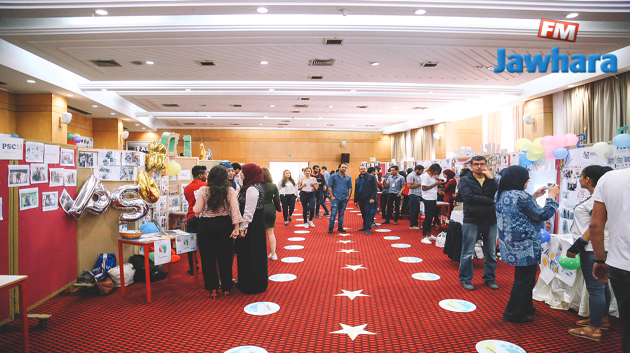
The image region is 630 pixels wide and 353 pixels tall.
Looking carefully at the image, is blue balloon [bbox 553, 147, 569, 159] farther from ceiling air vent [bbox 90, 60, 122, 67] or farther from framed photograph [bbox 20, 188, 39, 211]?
ceiling air vent [bbox 90, 60, 122, 67]

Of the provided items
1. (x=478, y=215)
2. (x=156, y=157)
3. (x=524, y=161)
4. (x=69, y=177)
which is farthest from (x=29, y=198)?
(x=524, y=161)

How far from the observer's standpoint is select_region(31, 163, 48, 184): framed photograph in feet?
11.3

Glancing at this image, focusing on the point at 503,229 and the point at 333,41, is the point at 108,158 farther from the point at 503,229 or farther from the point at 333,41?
the point at 503,229

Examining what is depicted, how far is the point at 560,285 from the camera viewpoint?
3410 mm

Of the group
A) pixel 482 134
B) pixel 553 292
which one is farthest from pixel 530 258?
pixel 482 134

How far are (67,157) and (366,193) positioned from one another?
505 cm

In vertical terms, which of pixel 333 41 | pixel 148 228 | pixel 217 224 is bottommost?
pixel 148 228

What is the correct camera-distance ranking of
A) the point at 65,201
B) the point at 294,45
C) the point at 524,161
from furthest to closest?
the point at 294,45, the point at 524,161, the point at 65,201

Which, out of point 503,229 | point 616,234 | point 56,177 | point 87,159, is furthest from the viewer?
point 87,159

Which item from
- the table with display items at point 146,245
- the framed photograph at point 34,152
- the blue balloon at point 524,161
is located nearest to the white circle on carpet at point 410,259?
the blue balloon at point 524,161

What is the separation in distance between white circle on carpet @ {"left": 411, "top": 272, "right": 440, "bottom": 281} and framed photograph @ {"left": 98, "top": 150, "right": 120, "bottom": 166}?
12.7 ft

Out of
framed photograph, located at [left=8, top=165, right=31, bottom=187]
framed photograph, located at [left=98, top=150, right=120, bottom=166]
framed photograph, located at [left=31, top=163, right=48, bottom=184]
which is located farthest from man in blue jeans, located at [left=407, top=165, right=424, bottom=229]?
framed photograph, located at [left=8, top=165, right=31, bottom=187]

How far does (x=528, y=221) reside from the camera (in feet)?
9.84

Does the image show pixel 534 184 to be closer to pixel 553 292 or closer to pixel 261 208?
pixel 553 292
